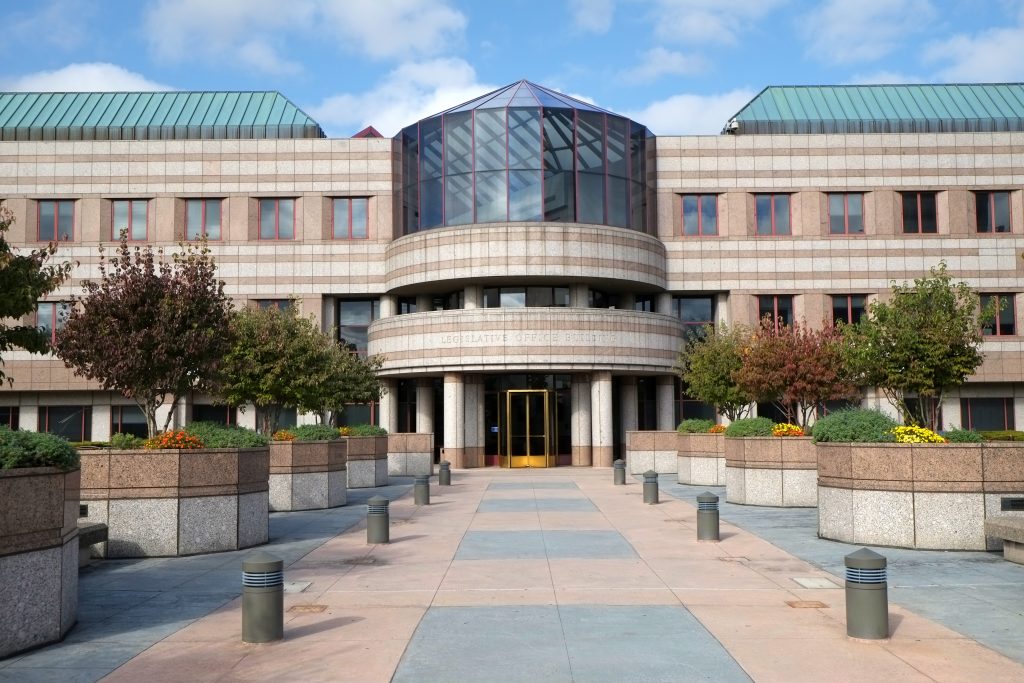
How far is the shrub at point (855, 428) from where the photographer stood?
617 inches

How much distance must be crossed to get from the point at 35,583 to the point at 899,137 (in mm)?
46322

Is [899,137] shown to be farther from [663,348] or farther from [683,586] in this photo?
[683,586]

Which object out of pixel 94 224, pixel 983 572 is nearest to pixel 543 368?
pixel 94 224

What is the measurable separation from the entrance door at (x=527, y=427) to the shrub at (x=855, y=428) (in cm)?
2667

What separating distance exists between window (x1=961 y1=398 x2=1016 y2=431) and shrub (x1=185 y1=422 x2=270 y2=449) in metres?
40.3

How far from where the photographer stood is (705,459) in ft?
99.1

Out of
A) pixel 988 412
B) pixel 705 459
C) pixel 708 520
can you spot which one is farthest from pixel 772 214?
pixel 708 520

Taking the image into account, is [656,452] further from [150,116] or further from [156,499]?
[150,116]

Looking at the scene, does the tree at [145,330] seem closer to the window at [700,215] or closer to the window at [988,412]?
the window at [700,215]

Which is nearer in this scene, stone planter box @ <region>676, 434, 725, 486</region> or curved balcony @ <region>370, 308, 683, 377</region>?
stone planter box @ <region>676, 434, 725, 486</region>

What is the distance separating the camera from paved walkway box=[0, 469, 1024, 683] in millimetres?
8305

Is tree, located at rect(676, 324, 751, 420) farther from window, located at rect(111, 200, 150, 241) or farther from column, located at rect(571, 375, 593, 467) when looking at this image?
window, located at rect(111, 200, 150, 241)

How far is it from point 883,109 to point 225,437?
143 feet

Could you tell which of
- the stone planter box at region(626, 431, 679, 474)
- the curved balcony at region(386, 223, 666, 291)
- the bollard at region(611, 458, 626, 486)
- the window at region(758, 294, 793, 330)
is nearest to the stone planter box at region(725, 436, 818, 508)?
the bollard at region(611, 458, 626, 486)
